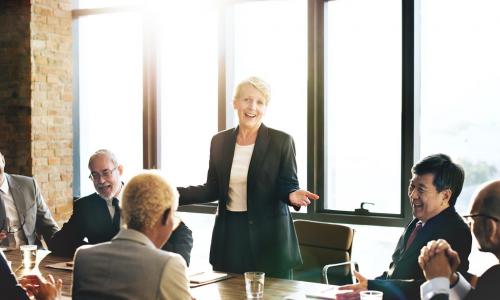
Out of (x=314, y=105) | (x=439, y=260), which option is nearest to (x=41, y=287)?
(x=439, y=260)

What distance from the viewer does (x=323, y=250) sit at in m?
3.69

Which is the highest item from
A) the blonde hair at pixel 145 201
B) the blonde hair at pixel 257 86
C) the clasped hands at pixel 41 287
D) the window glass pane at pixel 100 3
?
the window glass pane at pixel 100 3

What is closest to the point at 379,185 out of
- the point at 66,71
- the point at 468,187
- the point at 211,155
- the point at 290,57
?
the point at 468,187

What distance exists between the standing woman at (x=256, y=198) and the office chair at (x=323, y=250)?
0.64 feet

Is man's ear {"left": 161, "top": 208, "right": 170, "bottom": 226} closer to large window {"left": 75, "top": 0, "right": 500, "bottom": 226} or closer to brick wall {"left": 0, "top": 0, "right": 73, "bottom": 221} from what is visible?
large window {"left": 75, "top": 0, "right": 500, "bottom": 226}

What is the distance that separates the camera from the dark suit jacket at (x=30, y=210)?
414cm

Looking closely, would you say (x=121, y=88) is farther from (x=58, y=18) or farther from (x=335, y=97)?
(x=335, y=97)

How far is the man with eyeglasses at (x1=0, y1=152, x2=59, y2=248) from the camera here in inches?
160

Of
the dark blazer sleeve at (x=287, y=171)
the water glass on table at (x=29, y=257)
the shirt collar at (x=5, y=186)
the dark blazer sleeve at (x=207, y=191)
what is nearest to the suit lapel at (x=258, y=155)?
the dark blazer sleeve at (x=287, y=171)

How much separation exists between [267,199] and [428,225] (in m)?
1.15

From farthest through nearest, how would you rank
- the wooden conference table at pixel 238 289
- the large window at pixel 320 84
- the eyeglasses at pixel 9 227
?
the large window at pixel 320 84 → the eyeglasses at pixel 9 227 → the wooden conference table at pixel 238 289

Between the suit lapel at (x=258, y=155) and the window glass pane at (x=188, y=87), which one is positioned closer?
the suit lapel at (x=258, y=155)

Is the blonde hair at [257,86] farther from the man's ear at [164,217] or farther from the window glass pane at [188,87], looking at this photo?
the window glass pane at [188,87]

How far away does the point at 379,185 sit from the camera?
481 cm
